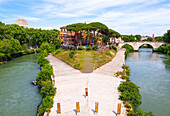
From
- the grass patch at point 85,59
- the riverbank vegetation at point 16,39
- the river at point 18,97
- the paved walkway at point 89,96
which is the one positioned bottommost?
the river at point 18,97

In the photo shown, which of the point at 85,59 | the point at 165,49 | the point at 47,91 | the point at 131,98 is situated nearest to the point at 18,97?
the point at 47,91

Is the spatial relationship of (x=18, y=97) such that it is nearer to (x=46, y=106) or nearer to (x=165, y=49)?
(x=46, y=106)

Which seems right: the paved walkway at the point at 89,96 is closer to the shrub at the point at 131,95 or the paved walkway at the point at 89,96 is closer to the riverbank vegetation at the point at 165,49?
Answer: the shrub at the point at 131,95

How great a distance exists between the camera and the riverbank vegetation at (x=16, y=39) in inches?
1927

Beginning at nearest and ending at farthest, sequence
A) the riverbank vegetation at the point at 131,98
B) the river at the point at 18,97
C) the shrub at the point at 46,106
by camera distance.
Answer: the shrub at the point at 46,106 < the riverbank vegetation at the point at 131,98 < the river at the point at 18,97

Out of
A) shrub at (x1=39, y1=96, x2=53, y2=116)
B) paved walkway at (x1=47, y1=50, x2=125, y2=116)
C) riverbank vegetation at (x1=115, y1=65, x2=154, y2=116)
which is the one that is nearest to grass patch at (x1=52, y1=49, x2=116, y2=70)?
paved walkway at (x1=47, y1=50, x2=125, y2=116)

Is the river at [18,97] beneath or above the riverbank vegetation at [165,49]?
beneath

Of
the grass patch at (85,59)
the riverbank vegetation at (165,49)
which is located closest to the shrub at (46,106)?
the grass patch at (85,59)

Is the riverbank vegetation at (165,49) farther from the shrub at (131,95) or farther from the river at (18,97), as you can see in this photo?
the river at (18,97)

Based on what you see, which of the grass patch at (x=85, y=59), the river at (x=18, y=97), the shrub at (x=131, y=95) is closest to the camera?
the shrub at (x=131, y=95)

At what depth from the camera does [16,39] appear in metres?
63.8

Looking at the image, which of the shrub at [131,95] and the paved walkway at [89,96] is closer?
the paved walkway at [89,96]

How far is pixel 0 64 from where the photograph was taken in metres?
46.2

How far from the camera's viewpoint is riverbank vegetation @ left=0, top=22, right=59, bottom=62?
161 ft
